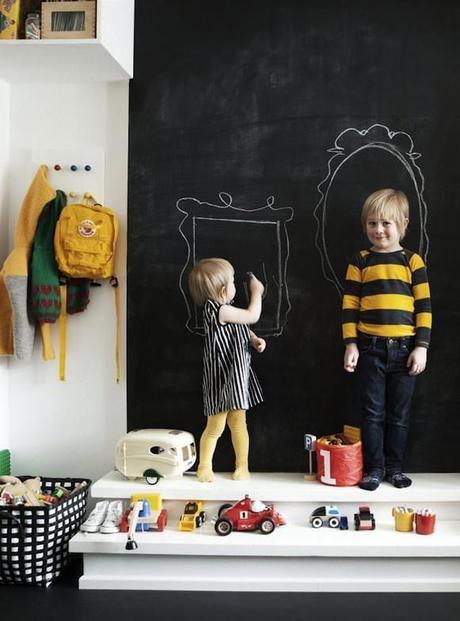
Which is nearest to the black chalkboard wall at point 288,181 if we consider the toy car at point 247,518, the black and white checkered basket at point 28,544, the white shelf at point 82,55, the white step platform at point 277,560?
the white shelf at point 82,55

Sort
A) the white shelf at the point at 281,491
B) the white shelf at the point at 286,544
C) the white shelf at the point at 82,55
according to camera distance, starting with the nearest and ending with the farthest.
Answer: the white shelf at the point at 286,544 < the white shelf at the point at 281,491 < the white shelf at the point at 82,55

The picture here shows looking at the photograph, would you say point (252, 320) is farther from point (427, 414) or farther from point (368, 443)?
point (427, 414)

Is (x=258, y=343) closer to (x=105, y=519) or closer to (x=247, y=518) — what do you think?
(x=247, y=518)

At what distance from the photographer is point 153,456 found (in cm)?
306

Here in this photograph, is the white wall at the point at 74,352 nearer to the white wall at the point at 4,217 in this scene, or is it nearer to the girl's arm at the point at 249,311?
the white wall at the point at 4,217

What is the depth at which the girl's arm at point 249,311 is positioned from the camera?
3100 millimetres

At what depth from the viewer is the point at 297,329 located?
11.0ft

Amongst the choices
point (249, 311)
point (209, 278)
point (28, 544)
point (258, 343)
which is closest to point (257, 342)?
point (258, 343)

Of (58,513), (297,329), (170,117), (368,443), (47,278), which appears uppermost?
(170,117)

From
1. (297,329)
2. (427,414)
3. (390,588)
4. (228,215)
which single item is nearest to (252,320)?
(297,329)

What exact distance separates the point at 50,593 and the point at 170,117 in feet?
6.91

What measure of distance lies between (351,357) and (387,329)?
192 mm

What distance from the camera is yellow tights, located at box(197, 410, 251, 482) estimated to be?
3.15m

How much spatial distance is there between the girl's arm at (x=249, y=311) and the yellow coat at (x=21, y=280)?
920 mm
